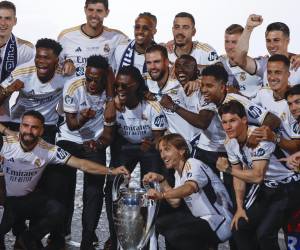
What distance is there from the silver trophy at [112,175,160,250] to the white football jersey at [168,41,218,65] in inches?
58.5

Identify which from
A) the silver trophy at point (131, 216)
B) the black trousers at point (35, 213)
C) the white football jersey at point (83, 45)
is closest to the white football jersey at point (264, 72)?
the white football jersey at point (83, 45)

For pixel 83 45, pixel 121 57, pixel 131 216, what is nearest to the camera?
pixel 131 216

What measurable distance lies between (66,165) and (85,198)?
0.38 meters

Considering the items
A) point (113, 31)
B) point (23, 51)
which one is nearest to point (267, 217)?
point (113, 31)

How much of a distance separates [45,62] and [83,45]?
1.69ft

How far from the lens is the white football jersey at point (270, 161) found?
4945 mm

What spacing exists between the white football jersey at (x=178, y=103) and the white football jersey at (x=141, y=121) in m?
0.10

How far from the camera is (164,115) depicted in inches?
221

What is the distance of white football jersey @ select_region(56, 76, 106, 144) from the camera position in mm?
5656

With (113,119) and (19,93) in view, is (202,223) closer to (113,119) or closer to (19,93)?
(113,119)

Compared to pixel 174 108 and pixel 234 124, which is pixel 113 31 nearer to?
pixel 174 108

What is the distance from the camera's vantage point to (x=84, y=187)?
A: 570 centimetres

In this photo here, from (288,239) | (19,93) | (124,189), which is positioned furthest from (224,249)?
(19,93)

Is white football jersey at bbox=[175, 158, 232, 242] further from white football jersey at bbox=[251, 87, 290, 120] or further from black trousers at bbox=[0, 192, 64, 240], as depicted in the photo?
black trousers at bbox=[0, 192, 64, 240]
